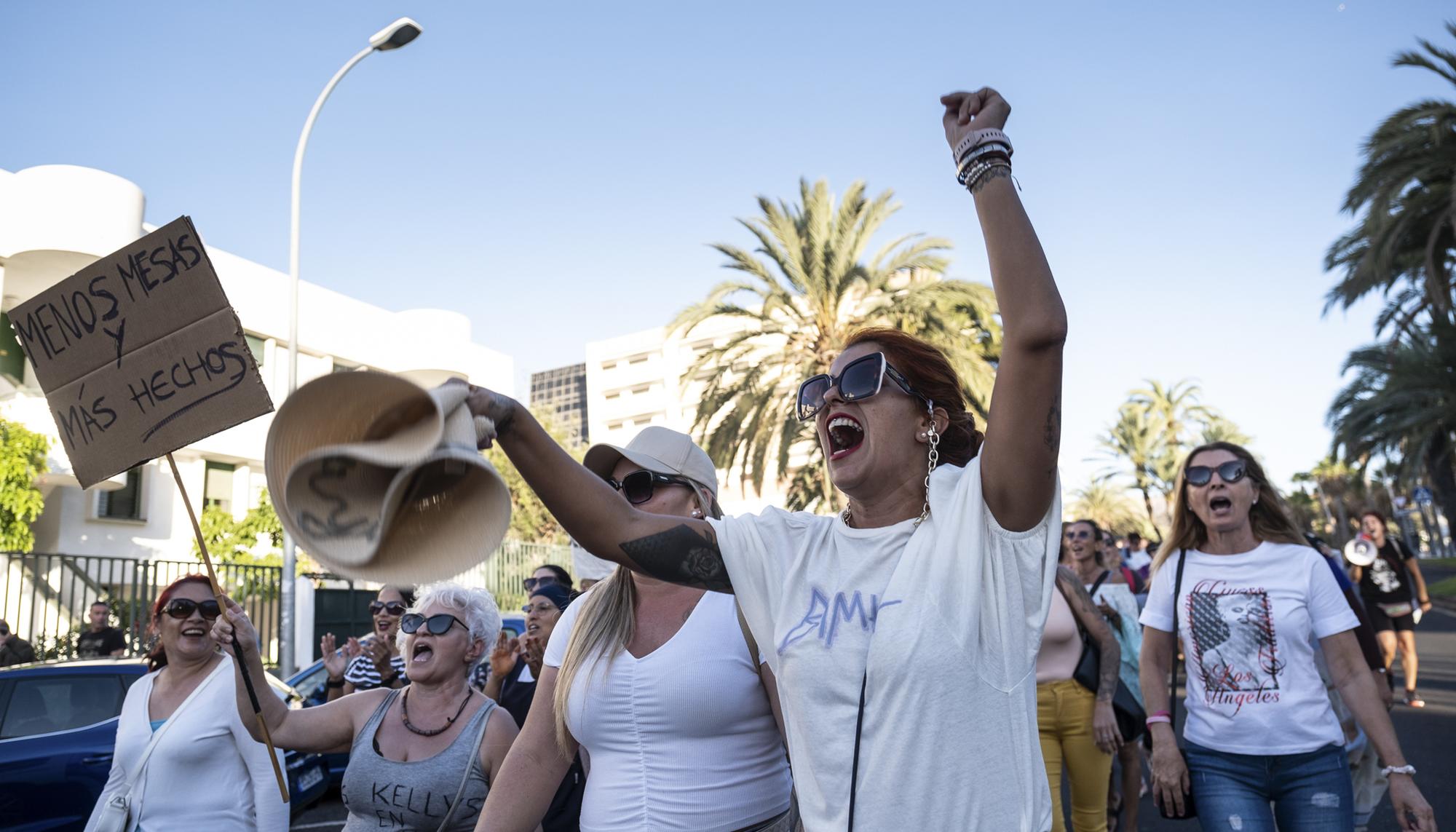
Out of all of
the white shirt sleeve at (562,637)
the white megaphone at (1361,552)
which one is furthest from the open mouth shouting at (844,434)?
the white megaphone at (1361,552)

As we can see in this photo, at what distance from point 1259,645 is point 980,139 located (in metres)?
2.81

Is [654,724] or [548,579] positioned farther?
[548,579]

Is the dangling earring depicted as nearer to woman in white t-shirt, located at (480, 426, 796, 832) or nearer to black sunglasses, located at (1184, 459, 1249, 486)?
woman in white t-shirt, located at (480, 426, 796, 832)

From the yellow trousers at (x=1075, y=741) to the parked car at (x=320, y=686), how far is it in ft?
16.2

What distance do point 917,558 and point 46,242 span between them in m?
21.3

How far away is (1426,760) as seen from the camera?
8.43 metres

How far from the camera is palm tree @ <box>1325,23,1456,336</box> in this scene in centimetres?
2048

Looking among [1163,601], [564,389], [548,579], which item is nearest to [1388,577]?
[1163,601]

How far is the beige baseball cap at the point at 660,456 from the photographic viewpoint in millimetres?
3381

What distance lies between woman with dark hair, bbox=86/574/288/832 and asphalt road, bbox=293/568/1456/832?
467 cm

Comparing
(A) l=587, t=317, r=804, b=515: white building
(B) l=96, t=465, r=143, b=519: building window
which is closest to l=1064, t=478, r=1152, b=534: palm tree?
(A) l=587, t=317, r=804, b=515: white building

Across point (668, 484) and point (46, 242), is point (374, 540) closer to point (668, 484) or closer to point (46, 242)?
point (668, 484)

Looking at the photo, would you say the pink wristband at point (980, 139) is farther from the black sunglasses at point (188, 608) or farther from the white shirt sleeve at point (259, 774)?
the black sunglasses at point (188, 608)

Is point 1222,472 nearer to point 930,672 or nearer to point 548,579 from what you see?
point 930,672
